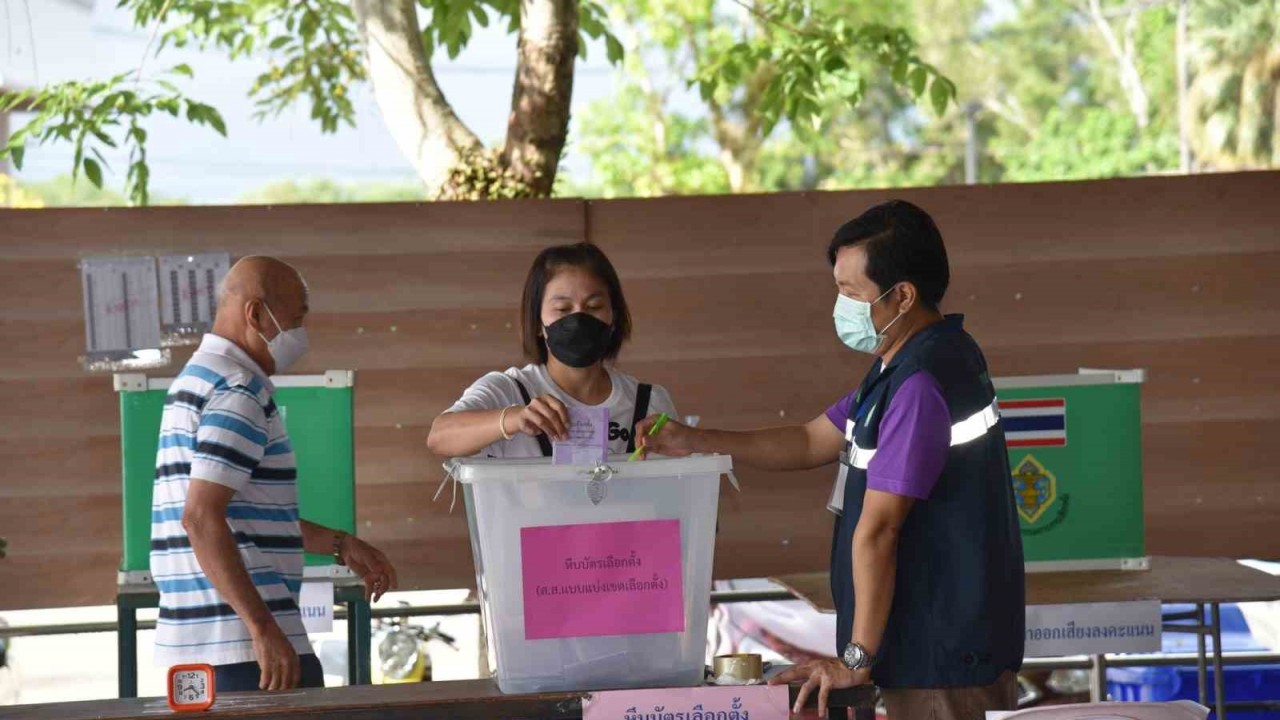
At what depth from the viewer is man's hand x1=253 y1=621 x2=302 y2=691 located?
2428 millimetres

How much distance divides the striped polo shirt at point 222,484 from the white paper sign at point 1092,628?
174 cm

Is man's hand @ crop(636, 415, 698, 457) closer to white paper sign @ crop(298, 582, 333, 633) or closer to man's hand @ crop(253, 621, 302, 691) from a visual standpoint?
man's hand @ crop(253, 621, 302, 691)

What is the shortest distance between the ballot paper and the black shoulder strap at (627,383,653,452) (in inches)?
20.4

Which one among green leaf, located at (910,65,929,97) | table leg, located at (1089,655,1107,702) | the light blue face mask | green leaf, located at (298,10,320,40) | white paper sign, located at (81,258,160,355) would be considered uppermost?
green leaf, located at (298,10,320,40)

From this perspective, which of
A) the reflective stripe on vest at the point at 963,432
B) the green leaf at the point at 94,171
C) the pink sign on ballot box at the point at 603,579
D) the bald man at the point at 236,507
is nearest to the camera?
the pink sign on ballot box at the point at 603,579

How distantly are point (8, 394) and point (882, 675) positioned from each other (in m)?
3.00

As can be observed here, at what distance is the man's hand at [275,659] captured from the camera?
243 centimetres

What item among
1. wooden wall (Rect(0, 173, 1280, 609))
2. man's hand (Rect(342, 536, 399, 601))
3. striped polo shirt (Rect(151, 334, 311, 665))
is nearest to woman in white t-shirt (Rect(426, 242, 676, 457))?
striped polo shirt (Rect(151, 334, 311, 665))

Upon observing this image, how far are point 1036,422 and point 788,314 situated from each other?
2.88ft

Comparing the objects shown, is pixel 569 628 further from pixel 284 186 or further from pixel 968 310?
pixel 284 186

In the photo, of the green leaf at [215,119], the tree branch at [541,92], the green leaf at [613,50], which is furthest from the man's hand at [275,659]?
the green leaf at [613,50]

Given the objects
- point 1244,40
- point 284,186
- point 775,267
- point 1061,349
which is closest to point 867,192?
point 775,267

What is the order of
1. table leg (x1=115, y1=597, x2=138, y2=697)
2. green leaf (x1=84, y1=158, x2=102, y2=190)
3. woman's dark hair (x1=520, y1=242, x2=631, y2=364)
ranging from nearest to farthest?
woman's dark hair (x1=520, y1=242, x2=631, y2=364)
table leg (x1=115, y1=597, x2=138, y2=697)
green leaf (x1=84, y1=158, x2=102, y2=190)

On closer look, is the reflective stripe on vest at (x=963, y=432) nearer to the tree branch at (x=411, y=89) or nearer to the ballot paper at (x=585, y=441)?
the ballot paper at (x=585, y=441)
